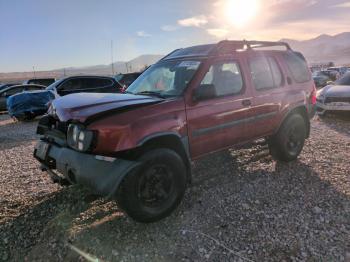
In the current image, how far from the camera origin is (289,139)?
5.77m

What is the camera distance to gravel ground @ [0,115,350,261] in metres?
3.34

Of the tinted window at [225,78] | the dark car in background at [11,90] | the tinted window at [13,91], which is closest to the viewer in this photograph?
the tinted window at [225,78]

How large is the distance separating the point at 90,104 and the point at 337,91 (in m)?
8.59

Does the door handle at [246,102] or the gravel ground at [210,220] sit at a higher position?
the door handle at [246,102]

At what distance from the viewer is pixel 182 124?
397 centimetres

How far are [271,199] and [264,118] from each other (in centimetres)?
131

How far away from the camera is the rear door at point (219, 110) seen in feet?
13.6

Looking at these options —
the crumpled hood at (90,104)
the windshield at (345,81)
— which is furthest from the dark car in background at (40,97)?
the crumpled hood at (90,104)

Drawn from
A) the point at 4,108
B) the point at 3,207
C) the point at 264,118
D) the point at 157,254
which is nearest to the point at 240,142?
the point at 264,118

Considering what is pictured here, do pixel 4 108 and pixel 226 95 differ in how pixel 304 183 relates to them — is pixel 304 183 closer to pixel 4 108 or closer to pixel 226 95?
pixel 226 95

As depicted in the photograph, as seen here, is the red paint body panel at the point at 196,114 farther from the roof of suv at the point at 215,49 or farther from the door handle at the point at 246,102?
the roof of suv at the point at 215,49

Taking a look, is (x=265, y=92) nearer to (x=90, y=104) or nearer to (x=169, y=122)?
(x=169, y=122)

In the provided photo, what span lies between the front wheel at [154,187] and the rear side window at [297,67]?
3.04 metres

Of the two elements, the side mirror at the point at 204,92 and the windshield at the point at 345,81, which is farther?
the windshield at the point at 345,81
